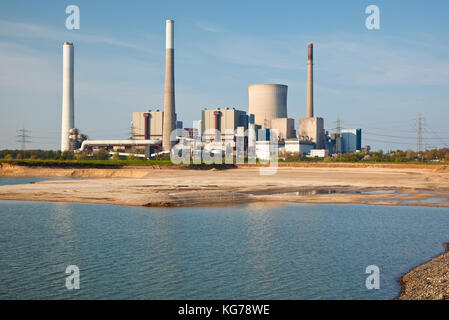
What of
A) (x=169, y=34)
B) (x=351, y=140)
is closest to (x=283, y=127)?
(x=351, y=140)

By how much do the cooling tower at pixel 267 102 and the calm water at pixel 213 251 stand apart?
104469 millimetres

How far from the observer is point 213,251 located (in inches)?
662

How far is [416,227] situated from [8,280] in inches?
697

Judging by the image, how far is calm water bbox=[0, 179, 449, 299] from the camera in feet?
40.5

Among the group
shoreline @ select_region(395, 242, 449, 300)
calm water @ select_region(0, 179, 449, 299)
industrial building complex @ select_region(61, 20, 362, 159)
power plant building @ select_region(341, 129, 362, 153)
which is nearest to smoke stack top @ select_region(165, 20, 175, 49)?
industrial building complex @ select_region(61, 20, 362, 159)

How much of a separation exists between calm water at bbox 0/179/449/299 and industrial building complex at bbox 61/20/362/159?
89732 millimetres

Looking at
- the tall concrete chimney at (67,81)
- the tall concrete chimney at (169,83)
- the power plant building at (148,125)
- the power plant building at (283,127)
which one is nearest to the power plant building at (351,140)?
the power plant building at (283,127)

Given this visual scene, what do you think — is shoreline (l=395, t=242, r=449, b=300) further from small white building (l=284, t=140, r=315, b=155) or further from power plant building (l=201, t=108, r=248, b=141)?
power plant building (l=201, t=108, r=248, b=141)

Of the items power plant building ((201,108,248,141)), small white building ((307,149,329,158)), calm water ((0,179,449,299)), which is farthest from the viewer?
power plant building ((201,108,248,141))

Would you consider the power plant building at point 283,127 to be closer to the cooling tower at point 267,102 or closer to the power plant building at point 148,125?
the cooling tower at point 267,102

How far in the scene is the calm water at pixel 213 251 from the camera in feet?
40.5

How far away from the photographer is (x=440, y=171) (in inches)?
2594
